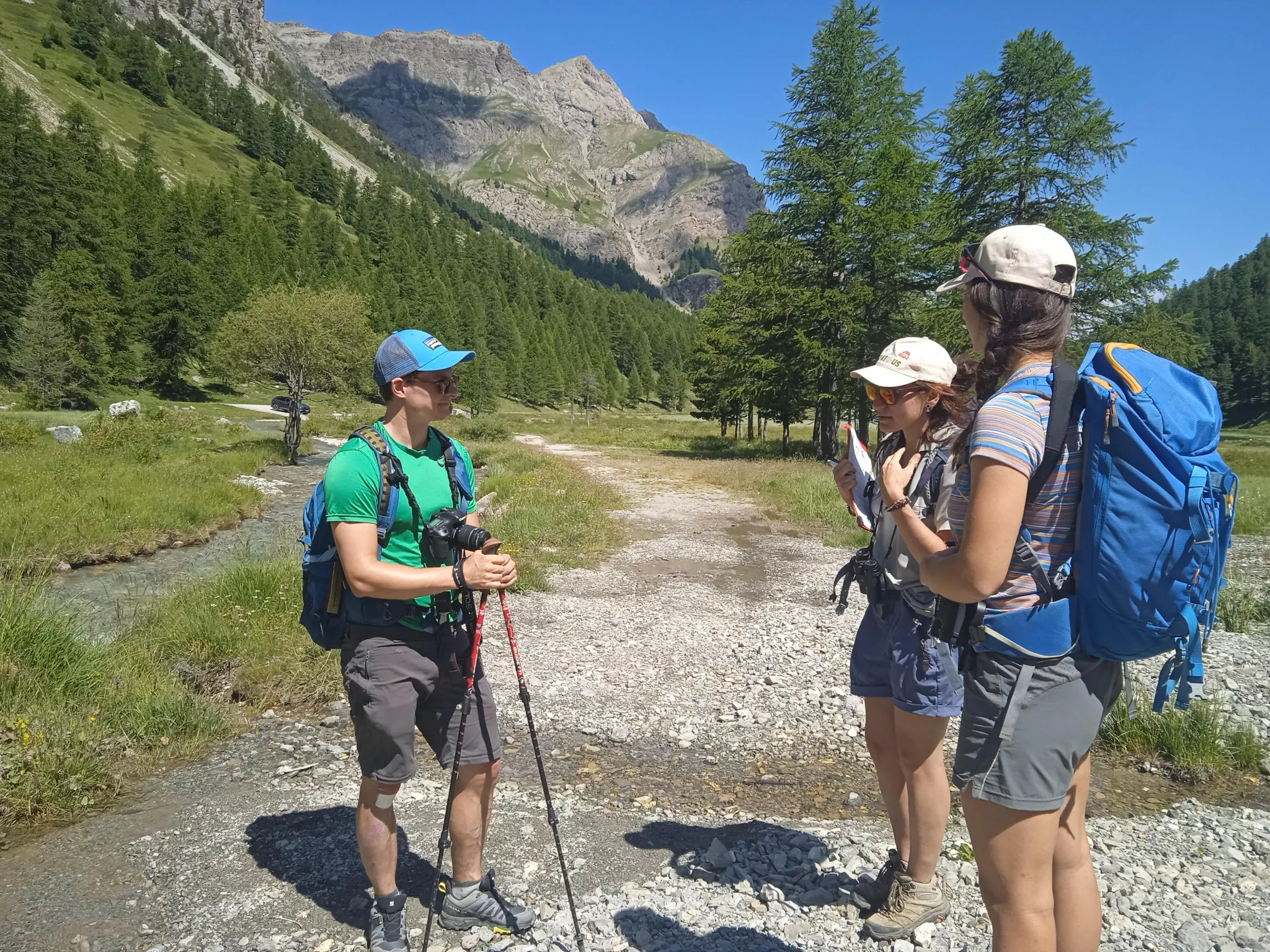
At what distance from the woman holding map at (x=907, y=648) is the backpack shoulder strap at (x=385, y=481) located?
1.77 metres

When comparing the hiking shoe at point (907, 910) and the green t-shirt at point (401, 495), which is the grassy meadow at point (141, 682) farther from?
the hiking shoe at point (907, 910)

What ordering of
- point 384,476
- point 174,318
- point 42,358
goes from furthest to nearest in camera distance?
point 174,318 → point 42,358 → point 384,476

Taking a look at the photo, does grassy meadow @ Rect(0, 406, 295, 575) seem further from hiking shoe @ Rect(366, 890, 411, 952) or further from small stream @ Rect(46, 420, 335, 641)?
hiking shoe @ Rect(366, 890, 411, 952)

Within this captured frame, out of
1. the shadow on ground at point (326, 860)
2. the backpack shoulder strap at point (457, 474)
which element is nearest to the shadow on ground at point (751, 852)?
the shadow on ground at point (326, 860)

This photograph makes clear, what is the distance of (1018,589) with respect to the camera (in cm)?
183

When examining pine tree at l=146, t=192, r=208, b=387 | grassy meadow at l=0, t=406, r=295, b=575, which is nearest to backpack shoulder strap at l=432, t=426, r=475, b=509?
grassy meadow at l=0, t=406, r=295, b=575

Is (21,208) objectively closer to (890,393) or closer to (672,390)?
(890,393)

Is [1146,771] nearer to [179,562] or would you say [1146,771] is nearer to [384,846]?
[384,846]

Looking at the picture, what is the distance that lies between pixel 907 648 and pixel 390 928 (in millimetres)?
2333

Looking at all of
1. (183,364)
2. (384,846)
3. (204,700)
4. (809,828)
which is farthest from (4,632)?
(183,364)

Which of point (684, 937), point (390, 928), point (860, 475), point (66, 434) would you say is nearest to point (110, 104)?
point (66, 434)

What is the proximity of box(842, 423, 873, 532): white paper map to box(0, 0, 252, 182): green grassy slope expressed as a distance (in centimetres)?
11860

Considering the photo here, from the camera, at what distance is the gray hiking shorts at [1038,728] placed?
1.79m

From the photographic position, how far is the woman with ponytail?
1724 mm
